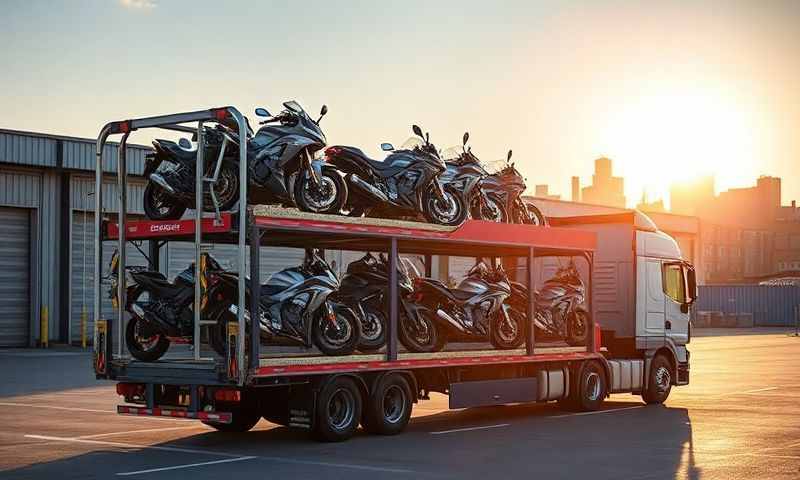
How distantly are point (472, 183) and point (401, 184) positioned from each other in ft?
5.67

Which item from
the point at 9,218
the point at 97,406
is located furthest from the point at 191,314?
the point at 9,218

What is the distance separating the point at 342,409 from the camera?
14.6 m

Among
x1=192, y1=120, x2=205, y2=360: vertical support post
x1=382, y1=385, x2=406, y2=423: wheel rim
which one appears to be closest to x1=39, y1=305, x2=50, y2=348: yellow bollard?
x1=382, y1=385, x2=406, y2=423: wheel rim

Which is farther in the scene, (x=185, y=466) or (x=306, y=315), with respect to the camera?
(x=306, y=315)

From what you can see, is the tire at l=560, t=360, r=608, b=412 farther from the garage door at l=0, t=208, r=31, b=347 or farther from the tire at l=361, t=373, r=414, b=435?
the garage door at l=0, t=208, r=31, b=347

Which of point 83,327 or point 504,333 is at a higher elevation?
point 504,333

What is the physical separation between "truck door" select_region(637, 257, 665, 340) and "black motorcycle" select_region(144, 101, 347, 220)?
315 inches

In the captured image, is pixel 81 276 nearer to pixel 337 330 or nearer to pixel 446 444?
pixel 337 330

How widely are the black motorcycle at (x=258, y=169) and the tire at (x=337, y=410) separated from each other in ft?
7.08

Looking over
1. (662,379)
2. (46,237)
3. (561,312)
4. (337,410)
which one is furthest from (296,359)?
(46,237)

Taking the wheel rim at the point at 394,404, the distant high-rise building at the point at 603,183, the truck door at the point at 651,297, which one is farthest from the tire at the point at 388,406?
the distant high-rise building at the point at 603,183

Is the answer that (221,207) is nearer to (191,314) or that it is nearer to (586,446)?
(191,314)

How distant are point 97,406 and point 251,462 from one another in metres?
7.43

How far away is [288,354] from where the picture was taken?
14031 mm
